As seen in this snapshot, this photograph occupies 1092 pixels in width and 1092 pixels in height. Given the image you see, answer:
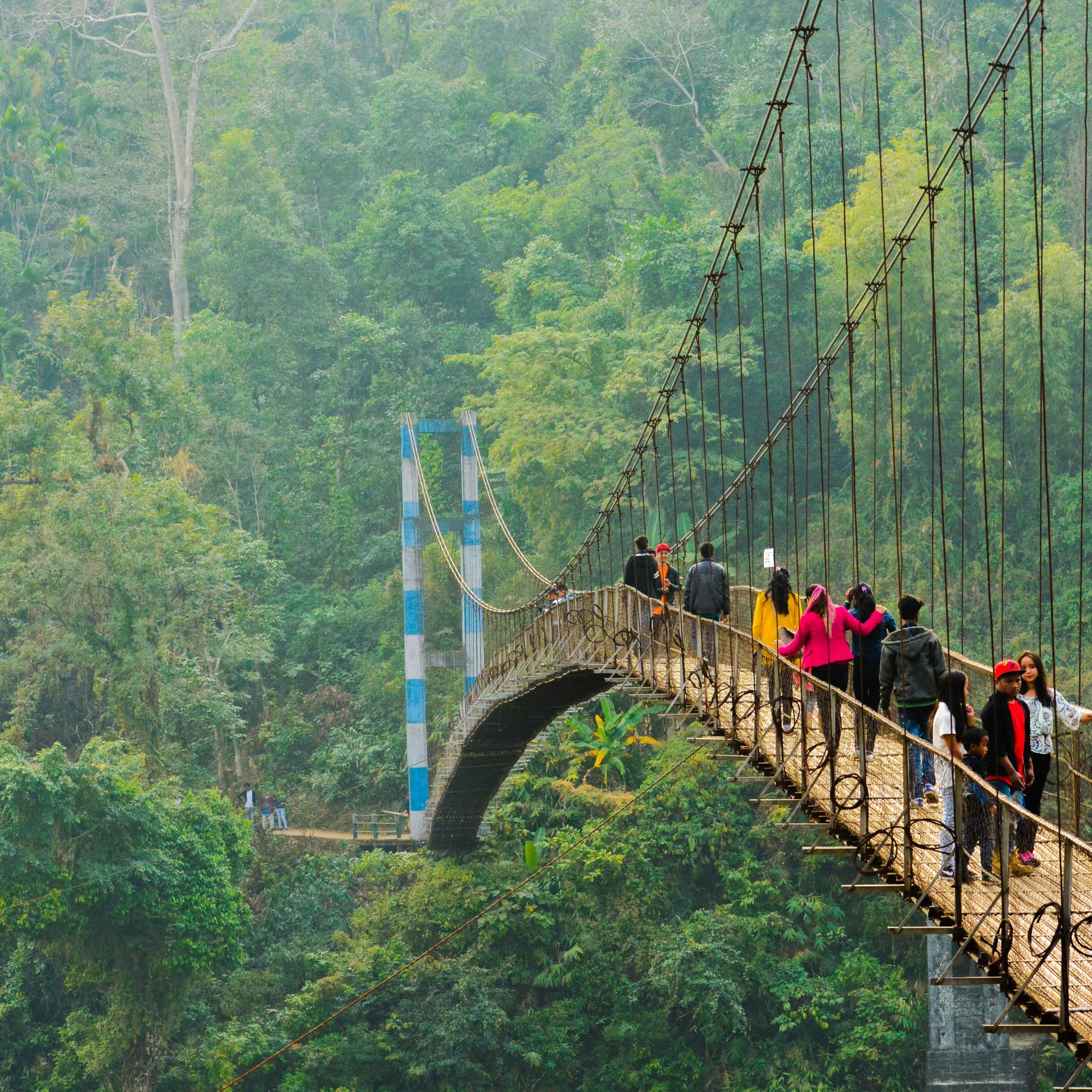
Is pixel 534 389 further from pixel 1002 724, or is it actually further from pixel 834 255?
pixel 1002 724

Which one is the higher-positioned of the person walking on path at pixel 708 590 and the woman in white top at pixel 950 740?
the person walking on path at pixel 708 590

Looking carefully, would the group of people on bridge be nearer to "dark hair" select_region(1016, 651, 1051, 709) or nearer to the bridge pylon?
"dark hair" select_region(1016, 651, 1051, 709)

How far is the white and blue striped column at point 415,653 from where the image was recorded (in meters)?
19.0

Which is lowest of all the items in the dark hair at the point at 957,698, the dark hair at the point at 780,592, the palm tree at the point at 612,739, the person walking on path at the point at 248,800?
the person walking on path at the point at 248,800

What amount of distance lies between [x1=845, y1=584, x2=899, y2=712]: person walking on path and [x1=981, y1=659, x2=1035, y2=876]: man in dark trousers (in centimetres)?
128

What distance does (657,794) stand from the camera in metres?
16.9

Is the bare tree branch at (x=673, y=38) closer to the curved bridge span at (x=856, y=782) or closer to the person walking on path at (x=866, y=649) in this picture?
the curved bridge span at (x=856, y=782)

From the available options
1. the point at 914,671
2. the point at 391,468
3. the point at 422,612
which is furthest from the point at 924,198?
the point at 391,468

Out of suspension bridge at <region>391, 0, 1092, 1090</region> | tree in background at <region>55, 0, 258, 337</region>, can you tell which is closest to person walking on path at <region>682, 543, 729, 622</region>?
suspension bridge at <region>391, 0, 1092, 1090</region>

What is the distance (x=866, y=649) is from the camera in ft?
21.3

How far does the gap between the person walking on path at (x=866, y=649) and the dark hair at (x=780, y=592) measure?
647 millimetres

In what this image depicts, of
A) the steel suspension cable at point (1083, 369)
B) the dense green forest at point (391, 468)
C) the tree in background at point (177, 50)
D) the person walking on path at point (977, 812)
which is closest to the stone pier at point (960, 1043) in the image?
the dense green forest at point (391, 468)

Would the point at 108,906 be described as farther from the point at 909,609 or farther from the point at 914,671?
the point at 909,609

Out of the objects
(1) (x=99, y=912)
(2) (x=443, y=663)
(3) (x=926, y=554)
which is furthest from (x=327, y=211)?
(1) (x=99, y=912)
